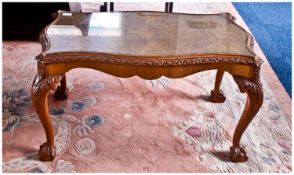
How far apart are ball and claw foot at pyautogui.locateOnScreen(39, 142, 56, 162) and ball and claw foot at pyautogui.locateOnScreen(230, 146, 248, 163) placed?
79cm

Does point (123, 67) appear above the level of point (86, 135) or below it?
above

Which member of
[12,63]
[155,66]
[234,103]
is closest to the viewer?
[155,66]

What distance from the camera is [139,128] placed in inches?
66.7

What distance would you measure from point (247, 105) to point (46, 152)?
34.3 inches

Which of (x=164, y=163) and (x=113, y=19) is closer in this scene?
(x=164, y=163)

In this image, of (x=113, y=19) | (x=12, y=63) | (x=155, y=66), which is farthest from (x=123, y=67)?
(x=12, y=63)

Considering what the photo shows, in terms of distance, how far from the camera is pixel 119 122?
5.66ft

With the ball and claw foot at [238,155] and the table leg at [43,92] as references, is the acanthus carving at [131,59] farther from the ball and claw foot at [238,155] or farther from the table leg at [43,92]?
the ball and claw foot at [238,155]

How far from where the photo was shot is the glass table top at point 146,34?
1345 millimetres

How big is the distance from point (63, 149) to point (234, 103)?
0.98 metres

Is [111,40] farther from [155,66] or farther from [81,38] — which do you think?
[155,66]

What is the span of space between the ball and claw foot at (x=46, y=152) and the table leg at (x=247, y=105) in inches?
31.2

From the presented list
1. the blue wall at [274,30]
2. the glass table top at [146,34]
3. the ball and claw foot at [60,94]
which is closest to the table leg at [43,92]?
the glass table top at [146,34]

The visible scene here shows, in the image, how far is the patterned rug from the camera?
1.50 metres
